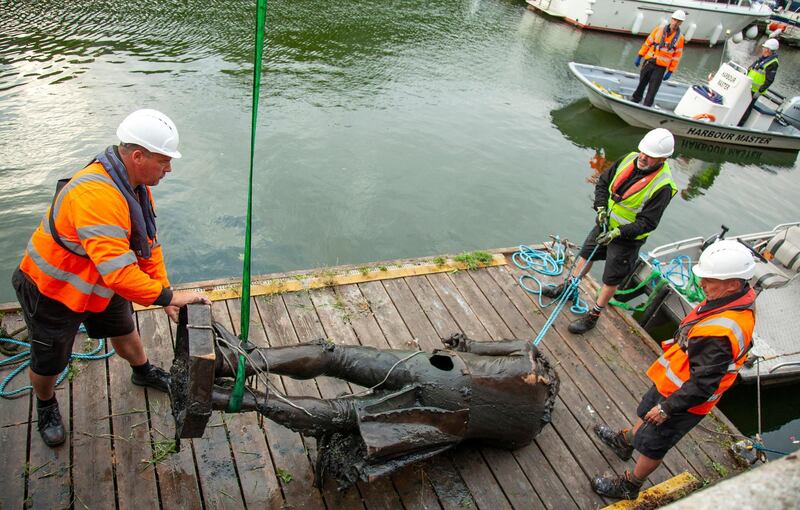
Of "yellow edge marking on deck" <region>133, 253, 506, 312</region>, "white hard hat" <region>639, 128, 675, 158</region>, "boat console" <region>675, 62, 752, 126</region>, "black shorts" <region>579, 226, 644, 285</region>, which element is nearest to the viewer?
"white hard hat" <region>639, 128, 675, 158</region>

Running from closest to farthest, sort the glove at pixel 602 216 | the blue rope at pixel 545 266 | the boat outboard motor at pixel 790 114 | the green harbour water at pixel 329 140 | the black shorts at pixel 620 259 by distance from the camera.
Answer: the black shorts at pixel 620 259 → the glove at pixel 602 216 → the blue rope at pixel 545 266 → the green harbour water at pixel 329 140 → the boat outboard motor at pixel 790 114

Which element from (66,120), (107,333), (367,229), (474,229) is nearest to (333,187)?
(367,229)

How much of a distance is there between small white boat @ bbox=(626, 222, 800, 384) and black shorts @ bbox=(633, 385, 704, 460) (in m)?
2.79

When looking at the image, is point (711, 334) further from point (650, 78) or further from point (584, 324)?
point (650, 78)

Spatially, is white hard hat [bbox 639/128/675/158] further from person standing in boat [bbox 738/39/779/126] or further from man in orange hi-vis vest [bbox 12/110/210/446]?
person standing in boat [bbox 738/39/779/126]

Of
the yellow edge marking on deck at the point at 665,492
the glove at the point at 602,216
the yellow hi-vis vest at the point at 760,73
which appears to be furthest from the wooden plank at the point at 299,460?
the yellow hi-vis vest at the point at 760,73

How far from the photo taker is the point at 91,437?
3160mm

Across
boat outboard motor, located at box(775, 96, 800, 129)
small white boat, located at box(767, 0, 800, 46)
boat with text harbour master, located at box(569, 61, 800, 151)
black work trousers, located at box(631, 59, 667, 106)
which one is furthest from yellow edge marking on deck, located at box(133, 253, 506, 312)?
small white boat, located at box(767, 0, 800, 46)

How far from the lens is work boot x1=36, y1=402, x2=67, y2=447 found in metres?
3.04

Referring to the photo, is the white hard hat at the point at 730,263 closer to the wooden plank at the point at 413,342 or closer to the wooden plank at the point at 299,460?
the wooden plank at the point at 413,342

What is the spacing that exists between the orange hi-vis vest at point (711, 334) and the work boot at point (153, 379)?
10.4ft

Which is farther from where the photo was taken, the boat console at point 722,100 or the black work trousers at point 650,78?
the black work trousers at point 650,78

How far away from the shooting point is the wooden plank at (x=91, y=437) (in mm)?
2891

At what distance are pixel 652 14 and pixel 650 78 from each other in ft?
36.2
